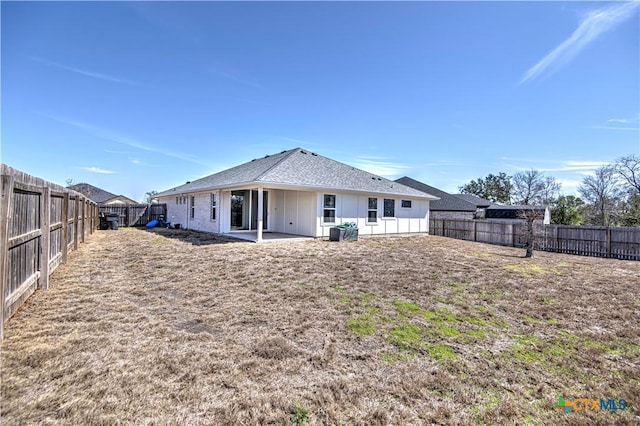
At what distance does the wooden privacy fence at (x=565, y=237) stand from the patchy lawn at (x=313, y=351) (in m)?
7.65

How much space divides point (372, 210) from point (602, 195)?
3142 centimetres

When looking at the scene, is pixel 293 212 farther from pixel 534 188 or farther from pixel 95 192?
pixel 534 188

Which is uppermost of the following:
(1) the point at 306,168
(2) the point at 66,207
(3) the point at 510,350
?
(1) the point at 306,168

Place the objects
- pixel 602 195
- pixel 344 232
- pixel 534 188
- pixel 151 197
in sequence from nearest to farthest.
Answer: 1. pixel 344 232
2. pixel 151 197
3. pixel 602 195
4. pixel 534 188

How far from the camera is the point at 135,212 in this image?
21.4m

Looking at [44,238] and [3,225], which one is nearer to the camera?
[3,225]

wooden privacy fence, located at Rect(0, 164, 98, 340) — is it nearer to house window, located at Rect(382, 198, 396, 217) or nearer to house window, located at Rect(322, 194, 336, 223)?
house window, located at Rect(322, 194, 336, 223)

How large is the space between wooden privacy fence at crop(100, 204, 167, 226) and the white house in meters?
5.26

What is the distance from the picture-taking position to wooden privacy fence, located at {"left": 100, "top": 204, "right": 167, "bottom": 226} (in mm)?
20938

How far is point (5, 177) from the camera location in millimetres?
3043

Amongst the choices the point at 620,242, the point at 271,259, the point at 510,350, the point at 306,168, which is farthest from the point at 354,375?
the point at 620,242

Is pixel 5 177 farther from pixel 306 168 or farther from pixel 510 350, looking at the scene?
pixel 306 168

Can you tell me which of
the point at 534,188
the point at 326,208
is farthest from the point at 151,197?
the point at 534,188

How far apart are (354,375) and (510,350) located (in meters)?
1.94
